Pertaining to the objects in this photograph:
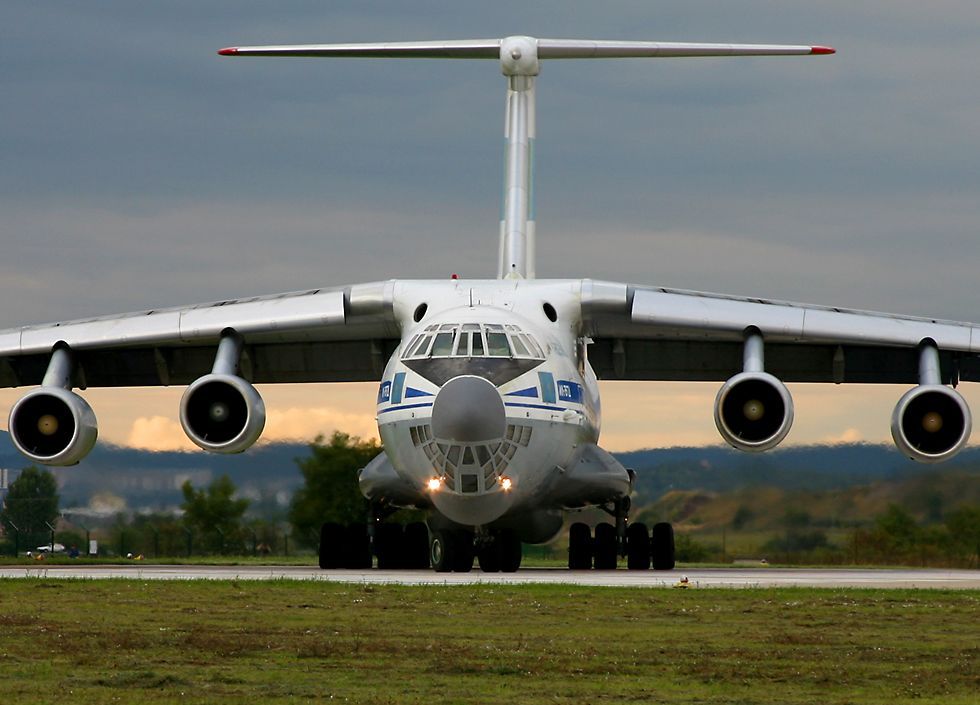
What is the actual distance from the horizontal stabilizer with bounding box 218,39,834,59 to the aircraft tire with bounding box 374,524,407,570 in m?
5.56

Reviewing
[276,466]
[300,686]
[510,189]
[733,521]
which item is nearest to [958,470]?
[733,521]

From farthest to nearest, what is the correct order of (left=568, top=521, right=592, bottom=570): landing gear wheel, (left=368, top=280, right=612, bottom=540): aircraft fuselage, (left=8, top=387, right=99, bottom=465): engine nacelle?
1. (left=568, top=521, right=592, bottom=570): landing gear wheel
2. (left=8, top=387, right=99, bottom=465): engine nacelle
3. (left=368, top=280, right=612, bottom=540): aircraft fuselage

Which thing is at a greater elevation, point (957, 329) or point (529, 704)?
point (957, 329)

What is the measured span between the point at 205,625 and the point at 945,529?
13964 mm

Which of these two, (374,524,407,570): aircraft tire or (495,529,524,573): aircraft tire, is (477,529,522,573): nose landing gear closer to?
(495,529,524,573): aircraft tire

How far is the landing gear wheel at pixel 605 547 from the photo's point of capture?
795 inches

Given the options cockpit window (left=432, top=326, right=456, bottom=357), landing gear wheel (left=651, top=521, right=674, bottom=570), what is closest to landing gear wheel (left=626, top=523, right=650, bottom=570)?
landing gear wheel (left=651, top=521, right=674, bottom=570)

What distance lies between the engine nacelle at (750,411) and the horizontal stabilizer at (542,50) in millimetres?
4521

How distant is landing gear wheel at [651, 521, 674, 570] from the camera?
20516 mm

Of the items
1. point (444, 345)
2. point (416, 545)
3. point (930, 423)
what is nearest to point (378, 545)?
point (416, 545)

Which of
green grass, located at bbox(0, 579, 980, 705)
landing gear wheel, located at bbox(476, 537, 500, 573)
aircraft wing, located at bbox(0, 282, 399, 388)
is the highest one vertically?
aircraft wing, located at bbox(0, 282, 399, 388)

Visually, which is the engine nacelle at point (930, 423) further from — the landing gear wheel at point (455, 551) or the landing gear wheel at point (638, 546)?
the landing gear wheel at point (455, 551)

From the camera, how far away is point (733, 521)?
22125 mm

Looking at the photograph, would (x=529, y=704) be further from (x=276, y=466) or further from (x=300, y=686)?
(x=276, y=466)
